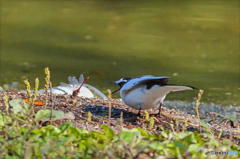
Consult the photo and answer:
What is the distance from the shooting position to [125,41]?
10938mm

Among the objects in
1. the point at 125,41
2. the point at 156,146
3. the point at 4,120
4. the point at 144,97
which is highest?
the point at 125,41

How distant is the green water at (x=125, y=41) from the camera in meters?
8.33

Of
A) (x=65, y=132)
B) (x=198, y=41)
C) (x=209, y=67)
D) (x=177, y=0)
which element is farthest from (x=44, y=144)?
(x=177, y=0)

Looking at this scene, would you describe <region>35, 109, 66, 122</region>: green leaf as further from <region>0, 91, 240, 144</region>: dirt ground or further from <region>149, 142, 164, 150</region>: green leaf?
<region>149, 142, 164, 150</region>: green leaf

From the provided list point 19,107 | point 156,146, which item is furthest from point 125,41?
point 156,146

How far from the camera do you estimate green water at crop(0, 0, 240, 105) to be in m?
8.33

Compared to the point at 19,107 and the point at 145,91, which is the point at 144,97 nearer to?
the point at 145,91

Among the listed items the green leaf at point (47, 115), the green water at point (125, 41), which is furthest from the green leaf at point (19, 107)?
the green water at point (125, 41)

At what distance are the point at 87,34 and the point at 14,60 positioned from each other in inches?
98.5

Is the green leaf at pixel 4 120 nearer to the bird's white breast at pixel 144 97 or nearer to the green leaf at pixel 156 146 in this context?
the green leaf at pixel 156 146

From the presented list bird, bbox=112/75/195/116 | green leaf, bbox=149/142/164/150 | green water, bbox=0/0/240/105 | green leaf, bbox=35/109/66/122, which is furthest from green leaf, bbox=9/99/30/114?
green water, bbox=0/0/240/105

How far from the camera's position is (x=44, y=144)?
9.89ft

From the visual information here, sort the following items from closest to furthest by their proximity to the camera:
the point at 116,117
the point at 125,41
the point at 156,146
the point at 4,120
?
the point at 156,146
the point at 4,120
the point at 116,117
the point at 125,41

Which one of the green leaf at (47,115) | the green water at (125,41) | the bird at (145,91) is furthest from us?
the green water at (125,41)
